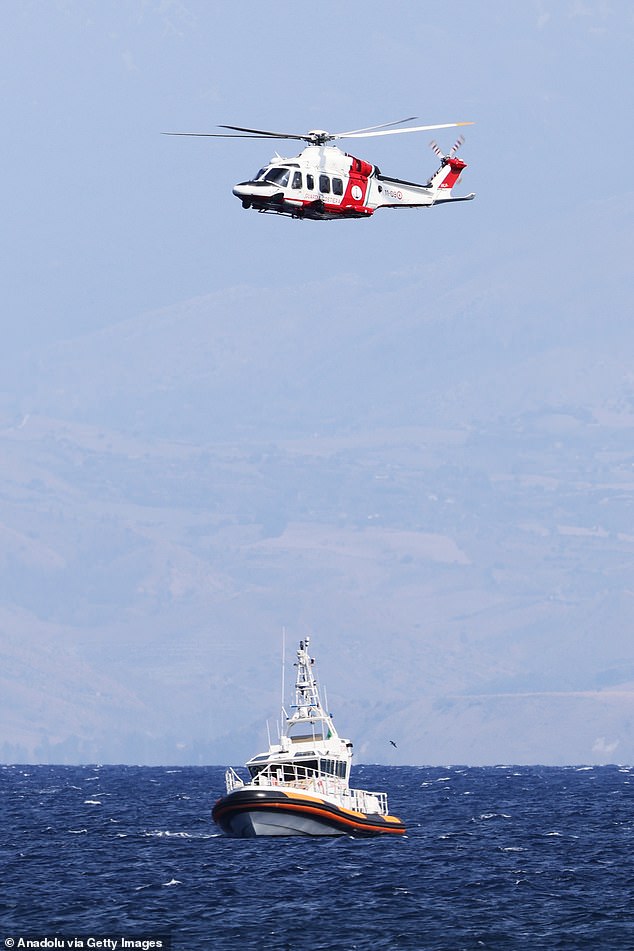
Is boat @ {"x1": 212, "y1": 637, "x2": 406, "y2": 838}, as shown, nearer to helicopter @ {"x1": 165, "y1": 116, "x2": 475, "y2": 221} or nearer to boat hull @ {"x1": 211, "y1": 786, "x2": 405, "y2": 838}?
boat hull @ {"x1": 211, "y1": 786, "x2": 405, "y2": 838}

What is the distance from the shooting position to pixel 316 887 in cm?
7762

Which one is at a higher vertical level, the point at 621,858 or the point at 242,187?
the point at 242,187

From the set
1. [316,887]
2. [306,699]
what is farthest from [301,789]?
[316,887]

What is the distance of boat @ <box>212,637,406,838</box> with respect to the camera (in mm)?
92438

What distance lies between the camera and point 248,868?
3329 inches

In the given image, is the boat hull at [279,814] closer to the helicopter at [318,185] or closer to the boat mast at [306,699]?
the boat mast at [306,699]

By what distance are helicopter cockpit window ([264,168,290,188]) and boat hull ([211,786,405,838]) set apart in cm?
3234

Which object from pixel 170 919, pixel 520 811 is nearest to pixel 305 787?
pixel 170 919

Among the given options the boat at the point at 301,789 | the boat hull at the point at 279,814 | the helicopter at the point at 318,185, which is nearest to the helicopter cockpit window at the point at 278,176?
the helicopter at the point at 318,185

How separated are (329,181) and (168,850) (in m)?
38.2

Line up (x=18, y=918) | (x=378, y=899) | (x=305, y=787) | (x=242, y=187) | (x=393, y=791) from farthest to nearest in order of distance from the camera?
(x=393, y=791)
(x=305, y=787)
(x=242, y=187)
(x=378, y=899)
(x=18, y=918)

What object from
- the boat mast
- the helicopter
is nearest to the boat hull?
the boat mast

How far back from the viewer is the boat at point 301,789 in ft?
303

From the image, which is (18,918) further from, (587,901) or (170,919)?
(587,901)
